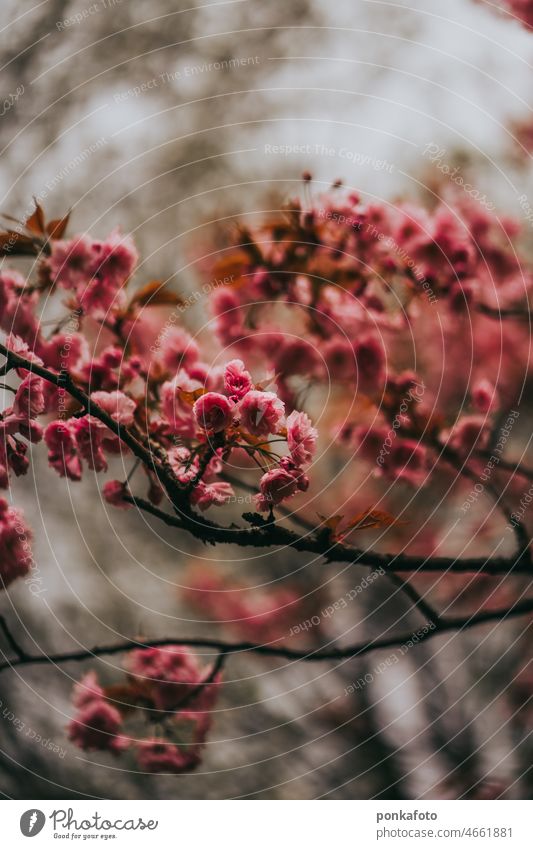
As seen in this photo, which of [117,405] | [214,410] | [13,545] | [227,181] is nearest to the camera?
[214,410]

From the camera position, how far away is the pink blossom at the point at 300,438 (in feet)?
1.88

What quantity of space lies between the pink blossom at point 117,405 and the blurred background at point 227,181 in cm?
20

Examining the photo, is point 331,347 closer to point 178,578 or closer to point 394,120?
point 394,120

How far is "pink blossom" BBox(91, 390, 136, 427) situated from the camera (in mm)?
659

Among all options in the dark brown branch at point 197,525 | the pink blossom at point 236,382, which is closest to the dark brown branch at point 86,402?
the dark brown branch at point 197,525

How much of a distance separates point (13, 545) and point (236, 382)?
0.38 meters

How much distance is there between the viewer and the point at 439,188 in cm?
92

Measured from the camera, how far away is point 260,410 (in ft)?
1.86

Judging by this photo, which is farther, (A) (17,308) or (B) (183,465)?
(A) (17,308)

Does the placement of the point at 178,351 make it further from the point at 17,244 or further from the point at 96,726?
the point at 96,726

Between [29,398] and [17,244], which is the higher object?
[17,244]

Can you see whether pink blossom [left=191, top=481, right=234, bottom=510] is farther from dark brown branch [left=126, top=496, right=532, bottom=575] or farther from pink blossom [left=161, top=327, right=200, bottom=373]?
pink blossom [left=161, top=327, right=200, bottom=373]

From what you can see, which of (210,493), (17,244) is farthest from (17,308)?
(210,493)

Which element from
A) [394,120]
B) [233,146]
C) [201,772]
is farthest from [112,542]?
[394,120]
